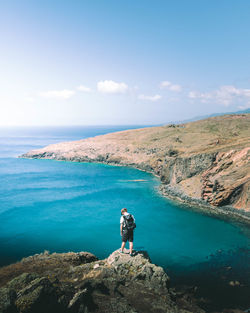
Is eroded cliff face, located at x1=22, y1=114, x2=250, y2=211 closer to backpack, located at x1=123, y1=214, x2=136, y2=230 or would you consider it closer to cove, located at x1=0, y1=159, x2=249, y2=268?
cove, located at x1=0, y1=159, x2=249, y2=268

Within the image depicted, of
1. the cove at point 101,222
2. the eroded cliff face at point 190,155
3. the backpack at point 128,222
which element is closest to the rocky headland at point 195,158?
the eroded cliff face at point 190,155

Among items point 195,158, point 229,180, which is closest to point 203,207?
point 229,180

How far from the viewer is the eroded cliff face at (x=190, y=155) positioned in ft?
121

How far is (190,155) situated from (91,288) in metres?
40.4

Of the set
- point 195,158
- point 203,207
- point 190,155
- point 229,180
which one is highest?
point 190,155

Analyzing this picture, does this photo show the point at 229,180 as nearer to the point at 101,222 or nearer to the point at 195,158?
→ the point at 195,158

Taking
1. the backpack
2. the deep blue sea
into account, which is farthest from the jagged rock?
the deep blue sea

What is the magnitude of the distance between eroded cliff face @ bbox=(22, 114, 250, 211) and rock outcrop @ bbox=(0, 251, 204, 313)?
Result: 26.6m

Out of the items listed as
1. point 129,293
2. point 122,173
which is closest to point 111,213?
point 129,293

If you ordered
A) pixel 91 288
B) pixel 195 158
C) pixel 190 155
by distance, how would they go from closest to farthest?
pixel 91 288 < pixel 195 158 < pixel 190 155

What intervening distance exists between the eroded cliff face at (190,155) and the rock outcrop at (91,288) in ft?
87.2

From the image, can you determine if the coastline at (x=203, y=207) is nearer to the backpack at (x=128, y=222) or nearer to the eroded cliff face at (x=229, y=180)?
the eroded cliff face at (x=229, y=180)

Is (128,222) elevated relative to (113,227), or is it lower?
elevated

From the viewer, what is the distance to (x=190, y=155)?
4703 cm
